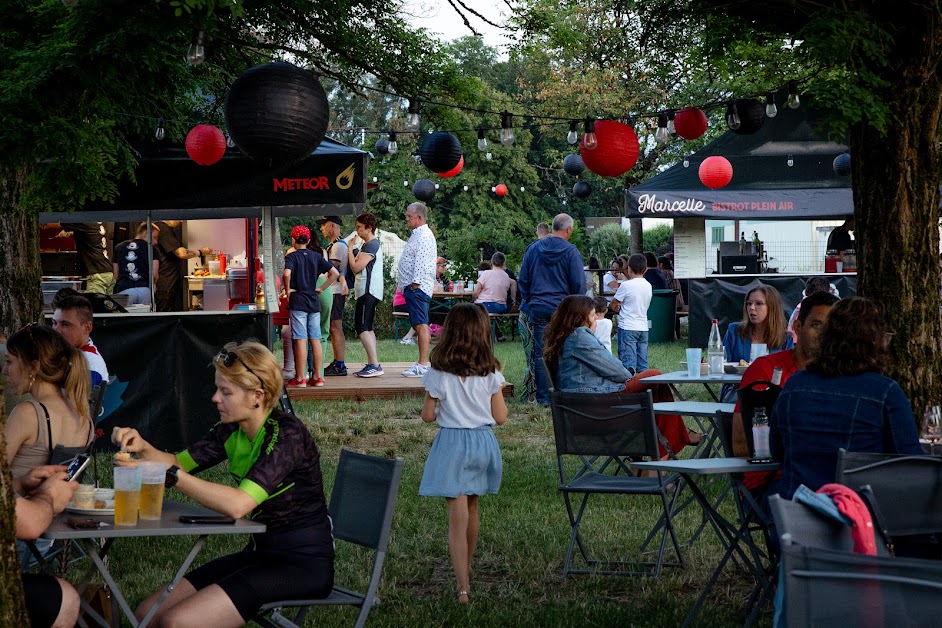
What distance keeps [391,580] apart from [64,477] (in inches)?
92.9

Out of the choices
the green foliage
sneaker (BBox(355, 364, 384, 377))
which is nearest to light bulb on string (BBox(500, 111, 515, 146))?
sneaker (BBox(355, 364, 384, 377))

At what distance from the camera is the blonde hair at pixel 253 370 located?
3746mm

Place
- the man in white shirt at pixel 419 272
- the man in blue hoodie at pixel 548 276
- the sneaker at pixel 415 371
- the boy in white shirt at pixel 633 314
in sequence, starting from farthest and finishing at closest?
the sneaker at pixel 415 371 < the boy in white shirt at pixel 633 314 < the man in white shirt at pixel 419 272 < the man in blue hoodie at pixel 548 276

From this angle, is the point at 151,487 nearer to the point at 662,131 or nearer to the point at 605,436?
the point at 605,436

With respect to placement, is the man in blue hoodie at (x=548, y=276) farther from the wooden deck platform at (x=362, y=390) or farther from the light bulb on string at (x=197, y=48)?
the light bulb on string at (x=197, y=48)

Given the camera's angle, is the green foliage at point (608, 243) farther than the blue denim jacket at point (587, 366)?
Yes

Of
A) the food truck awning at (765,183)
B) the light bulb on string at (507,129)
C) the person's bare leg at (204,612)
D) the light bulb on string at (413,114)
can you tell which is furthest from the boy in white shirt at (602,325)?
the food truck awning at (765,183)

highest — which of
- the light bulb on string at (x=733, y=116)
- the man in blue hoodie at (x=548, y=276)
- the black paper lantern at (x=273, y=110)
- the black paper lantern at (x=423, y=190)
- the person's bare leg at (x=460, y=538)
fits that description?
the black paper lantern at (x=423, y=190)

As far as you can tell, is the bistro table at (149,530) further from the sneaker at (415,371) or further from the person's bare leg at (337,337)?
the person's bare leg at (337,337)

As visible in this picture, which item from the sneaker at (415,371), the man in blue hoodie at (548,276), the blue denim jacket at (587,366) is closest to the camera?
the blue denim jacket at (587,366)

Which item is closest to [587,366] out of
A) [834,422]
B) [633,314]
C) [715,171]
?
[834,422]

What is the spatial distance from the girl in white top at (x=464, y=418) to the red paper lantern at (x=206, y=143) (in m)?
4.70

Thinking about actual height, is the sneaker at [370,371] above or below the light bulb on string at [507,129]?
below

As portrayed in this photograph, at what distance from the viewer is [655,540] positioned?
6.31 metres
